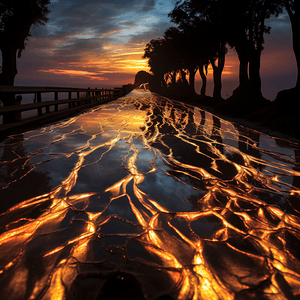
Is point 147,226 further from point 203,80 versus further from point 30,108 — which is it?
point 203,80

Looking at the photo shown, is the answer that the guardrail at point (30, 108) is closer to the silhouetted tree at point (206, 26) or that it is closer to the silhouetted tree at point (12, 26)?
the silhouetted tree at point (12, 26)

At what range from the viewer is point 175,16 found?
25.9 m

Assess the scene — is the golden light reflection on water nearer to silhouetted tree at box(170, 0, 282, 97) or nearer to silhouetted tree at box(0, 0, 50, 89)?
silhouetted tree at box(0, 0, 50, 89)

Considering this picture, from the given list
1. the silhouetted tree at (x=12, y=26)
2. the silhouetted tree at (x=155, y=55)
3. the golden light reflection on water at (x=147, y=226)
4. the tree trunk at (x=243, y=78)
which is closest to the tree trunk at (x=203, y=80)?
the tree trunk at (x=243, y=78)

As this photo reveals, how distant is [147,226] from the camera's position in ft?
8.57

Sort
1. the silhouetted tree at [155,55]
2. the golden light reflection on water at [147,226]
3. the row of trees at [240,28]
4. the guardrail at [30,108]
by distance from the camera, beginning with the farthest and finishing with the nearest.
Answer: the silhouetted tree at [155,55] → the row of trees at [240,28] → the guardrail at [30,108] → the golden light reflection on water at [147,226]

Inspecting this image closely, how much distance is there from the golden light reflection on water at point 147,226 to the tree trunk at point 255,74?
603 inches

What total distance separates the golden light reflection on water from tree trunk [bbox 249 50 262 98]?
603 inches

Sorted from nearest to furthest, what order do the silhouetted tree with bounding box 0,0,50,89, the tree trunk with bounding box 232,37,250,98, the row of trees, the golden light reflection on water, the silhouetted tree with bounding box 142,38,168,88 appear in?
the golden light reflection on water → the silhouetted tree with bounding box 0,0,50,89 → the row of trees → the tree trunk with bounding box 232,37,250,98 → the silhouetted tree with bounding box 142,38,168,88

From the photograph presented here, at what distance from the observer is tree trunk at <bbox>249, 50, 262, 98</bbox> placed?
1831 cm

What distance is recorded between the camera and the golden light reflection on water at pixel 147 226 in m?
1.87

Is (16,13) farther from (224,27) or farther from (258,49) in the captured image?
(258,49)

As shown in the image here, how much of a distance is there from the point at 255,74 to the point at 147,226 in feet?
62.6

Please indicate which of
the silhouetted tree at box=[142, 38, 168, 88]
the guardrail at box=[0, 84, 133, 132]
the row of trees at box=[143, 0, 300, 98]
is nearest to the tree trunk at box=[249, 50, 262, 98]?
the row of trees at box=[143, 0, 300, 98]
